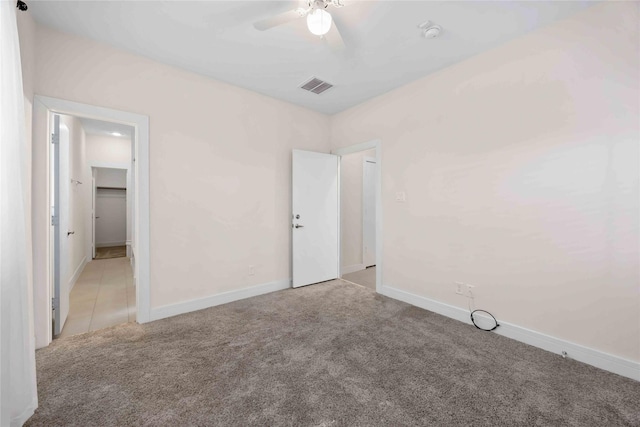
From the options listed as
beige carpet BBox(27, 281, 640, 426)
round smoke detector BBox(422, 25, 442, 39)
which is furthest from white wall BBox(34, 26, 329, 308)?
round smoke detector BBox(422, 25, 442, 39)

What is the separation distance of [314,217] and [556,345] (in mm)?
2929

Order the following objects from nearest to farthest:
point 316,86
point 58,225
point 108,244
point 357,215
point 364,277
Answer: point 58,225 → point 316,86 → point 364,277 → point 357,215 → point 108,244

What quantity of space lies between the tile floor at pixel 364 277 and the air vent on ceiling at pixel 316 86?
286 centimetres

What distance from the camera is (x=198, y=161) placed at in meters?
2.93

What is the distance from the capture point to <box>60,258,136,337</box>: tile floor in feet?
8.61

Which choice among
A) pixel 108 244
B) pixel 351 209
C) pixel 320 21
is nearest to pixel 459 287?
pixel 351 209

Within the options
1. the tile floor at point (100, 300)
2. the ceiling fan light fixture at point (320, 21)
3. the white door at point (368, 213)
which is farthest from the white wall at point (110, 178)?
the ceiling fan light fixture at point (320, 21)

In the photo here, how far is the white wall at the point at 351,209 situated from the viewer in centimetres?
466

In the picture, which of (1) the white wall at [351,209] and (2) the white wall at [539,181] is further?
(1) the white wall at [351,209]

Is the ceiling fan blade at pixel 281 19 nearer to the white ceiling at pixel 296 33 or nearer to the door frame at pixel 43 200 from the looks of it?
the white ceiling at pixel 296 33

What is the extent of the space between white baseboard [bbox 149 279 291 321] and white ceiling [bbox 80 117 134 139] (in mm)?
3673

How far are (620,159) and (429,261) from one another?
173 cm

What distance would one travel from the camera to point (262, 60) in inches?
104

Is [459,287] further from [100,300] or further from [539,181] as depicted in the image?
[100,300]
